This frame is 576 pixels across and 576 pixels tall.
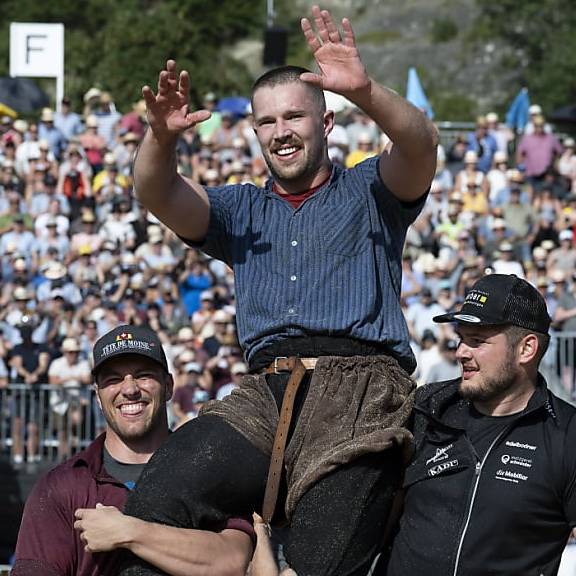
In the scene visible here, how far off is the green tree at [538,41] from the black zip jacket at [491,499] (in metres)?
27.8

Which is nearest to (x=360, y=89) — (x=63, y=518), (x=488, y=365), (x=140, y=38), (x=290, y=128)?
(x=290, y=128)

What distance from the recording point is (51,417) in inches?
520

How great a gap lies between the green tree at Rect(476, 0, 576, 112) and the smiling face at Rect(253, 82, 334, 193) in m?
28.1

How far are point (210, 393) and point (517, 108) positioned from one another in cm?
1181

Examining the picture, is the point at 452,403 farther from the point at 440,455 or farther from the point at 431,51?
the point at 431,51

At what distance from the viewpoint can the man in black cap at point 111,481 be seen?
4.54 metres

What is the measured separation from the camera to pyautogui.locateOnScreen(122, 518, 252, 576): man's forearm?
4.23m

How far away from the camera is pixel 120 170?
17750 mm

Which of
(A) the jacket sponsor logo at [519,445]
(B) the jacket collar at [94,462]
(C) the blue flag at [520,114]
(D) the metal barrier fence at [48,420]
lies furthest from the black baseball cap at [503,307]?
(C) the blue flag at [520,114]

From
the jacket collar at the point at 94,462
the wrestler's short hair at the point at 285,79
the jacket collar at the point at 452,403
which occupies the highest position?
the wrestler's short hair at the point at 285,79

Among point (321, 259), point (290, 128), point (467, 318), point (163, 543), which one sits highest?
point (290, 128)

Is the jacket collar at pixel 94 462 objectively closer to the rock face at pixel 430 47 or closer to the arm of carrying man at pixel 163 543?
the arm of carrying man at pixel 163 543

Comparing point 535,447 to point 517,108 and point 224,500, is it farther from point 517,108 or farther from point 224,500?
point 517,108

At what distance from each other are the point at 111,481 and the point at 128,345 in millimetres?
493
